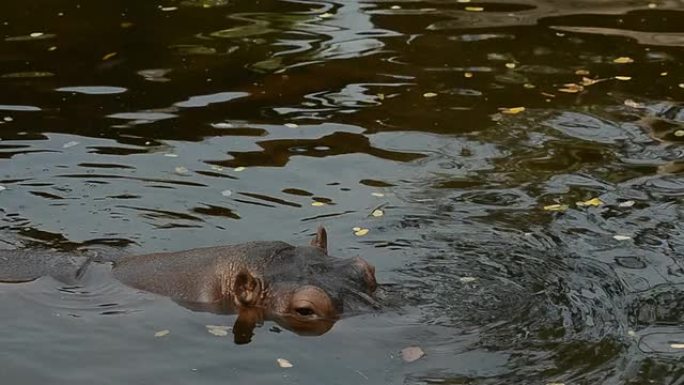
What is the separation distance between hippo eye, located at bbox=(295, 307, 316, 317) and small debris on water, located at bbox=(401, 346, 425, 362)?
689 mm

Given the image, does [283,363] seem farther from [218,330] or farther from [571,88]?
[571,88]

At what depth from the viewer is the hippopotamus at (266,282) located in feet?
29.2

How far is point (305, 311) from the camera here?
895 centimetres

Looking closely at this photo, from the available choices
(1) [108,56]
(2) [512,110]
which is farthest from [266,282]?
(1) [108,56]

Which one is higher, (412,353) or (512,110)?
(512,110)

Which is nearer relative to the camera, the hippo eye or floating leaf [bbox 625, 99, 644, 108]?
the hippo eye

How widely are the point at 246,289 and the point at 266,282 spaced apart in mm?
145

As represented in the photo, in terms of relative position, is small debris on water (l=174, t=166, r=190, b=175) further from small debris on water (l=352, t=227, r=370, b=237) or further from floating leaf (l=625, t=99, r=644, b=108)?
floating leaf (l=625, t=99, r=644, b=108)

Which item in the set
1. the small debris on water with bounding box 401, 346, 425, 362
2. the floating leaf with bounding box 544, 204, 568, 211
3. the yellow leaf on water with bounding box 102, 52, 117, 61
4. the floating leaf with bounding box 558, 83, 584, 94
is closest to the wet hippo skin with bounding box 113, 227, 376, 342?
the small debris on water with bounding box 401, 346, 425, 362

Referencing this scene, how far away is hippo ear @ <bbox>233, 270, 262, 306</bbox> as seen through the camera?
29.7 ft

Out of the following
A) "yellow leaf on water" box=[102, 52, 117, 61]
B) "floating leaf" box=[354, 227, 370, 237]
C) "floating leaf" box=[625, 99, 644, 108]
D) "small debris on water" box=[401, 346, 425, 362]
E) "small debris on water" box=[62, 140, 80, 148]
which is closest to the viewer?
"small debris on water" box=[401, 346, 425, 362]

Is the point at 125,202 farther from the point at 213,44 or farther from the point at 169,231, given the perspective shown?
the point at 213,44

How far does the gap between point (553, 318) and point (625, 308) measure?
0.58 metres

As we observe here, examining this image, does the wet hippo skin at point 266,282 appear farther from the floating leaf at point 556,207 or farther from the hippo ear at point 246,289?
the floating leaf at point 556,207
